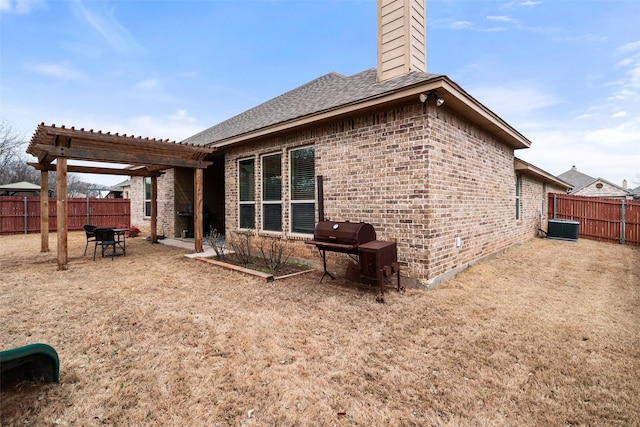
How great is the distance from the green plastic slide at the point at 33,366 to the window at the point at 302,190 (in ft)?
15.5

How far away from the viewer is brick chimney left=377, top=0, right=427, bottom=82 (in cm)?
577

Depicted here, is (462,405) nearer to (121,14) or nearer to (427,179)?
(427,179)

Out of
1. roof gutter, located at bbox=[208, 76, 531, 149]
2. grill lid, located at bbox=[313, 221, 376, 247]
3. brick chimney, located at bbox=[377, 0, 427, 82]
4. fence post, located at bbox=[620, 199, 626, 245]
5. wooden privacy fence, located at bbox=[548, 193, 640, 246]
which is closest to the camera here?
roof gutter, located at bbox=[208, 76, 531, 149]

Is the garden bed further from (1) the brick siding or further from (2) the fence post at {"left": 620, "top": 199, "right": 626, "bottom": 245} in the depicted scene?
(2) the fence post at {"left": 620, "top": 199, "right": 626, "bottom": 245}

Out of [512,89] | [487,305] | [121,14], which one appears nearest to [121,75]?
[121,14]

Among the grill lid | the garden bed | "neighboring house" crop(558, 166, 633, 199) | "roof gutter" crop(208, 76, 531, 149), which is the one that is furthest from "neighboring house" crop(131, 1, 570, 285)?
"neighboring house" crop(558, 166, 633, 199)

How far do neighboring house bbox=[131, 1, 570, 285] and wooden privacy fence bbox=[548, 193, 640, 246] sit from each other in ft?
21.6

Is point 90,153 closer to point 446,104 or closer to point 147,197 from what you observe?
point 446,104

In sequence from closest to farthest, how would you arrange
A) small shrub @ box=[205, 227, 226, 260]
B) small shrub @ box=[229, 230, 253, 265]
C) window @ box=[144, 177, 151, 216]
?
small shrub @ box=[229, 230, 253, 265] < small shrub @ box=[205, 227, 226, 260] < window @ box=[144, 177, 151, 216]

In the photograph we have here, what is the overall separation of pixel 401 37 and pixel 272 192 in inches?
174

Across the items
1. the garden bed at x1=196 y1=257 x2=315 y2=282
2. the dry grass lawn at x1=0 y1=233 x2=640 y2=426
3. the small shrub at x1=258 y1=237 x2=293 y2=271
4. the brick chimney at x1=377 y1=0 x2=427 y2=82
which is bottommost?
the dry grass lawn at x1=0 y1=233 x2=640 y2=426

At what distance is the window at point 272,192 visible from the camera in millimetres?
7168

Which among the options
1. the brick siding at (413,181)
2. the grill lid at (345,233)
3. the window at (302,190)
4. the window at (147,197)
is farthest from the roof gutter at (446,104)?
the window at (147,197)

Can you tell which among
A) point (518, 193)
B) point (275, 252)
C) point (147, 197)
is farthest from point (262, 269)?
point (147, 197)
